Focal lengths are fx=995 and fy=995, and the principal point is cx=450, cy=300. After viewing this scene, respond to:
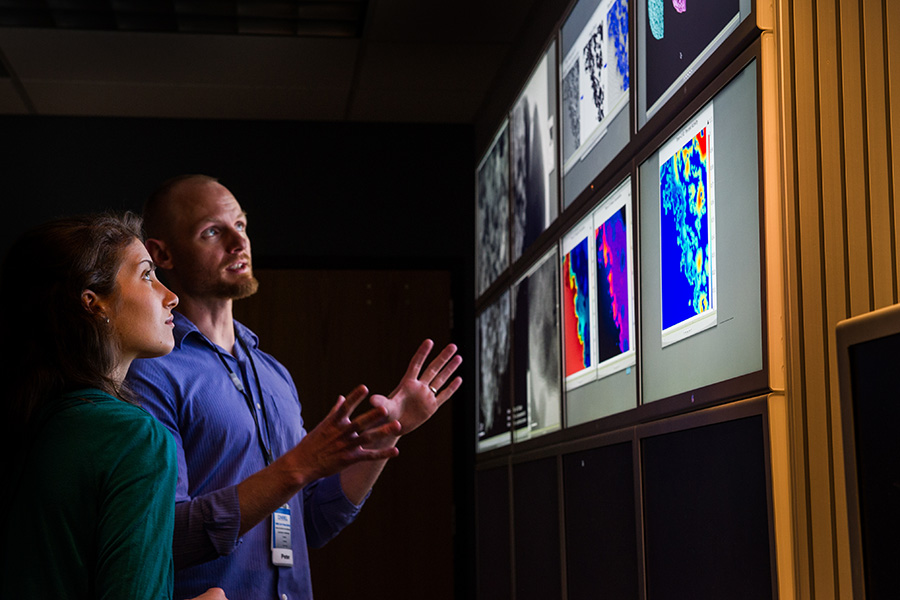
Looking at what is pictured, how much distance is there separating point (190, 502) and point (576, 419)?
1.14 metres

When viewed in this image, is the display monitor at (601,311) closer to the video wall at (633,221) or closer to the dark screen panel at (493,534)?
the video wall at (633,221)

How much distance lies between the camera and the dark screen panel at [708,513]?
5.02 feet

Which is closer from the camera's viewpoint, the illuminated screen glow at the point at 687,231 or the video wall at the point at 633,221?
the video wall at the point at 633,221

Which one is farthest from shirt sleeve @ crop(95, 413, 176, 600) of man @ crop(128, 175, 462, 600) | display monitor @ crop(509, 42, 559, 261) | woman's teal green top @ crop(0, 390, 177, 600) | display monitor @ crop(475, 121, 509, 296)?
display monitor @ crop(475, 121, 509, 296)

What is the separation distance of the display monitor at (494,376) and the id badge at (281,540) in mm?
1560

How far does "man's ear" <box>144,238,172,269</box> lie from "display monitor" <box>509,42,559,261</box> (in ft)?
3.77

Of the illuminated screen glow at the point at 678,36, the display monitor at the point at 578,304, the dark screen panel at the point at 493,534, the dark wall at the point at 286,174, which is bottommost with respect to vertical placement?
the dark screen panel at the point at 493,534

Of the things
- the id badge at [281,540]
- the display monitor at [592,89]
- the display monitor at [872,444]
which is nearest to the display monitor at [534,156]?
the display monitor at [592,89]

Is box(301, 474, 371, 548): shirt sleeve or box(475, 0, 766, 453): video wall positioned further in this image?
box(301, 474, 371, 548): shirt sleeve

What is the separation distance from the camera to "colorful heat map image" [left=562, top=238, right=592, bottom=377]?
8.33 feet

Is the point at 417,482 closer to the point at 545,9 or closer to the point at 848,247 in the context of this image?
the point at 545,9

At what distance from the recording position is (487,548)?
3883 millimetres

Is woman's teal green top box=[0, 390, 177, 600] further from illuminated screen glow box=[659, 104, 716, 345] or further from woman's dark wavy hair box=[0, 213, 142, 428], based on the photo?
illuminated screen glow box=[659, 104, 716, 345]

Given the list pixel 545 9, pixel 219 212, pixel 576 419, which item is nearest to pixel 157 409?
pixel 219 212
